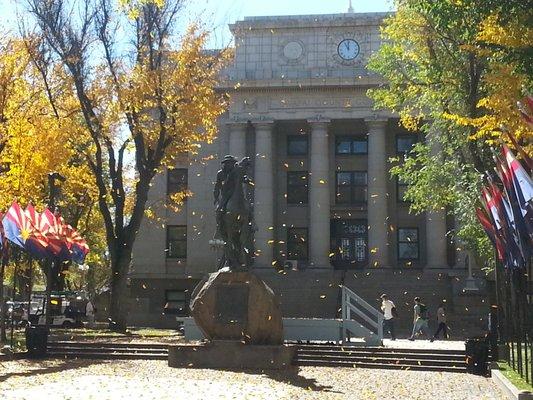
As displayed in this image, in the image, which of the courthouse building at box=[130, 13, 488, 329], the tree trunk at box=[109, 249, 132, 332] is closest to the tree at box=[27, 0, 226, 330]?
the tree trunk at box=[109, 249, 132, 332]

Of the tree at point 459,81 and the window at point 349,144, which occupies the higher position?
the window at point 349,144

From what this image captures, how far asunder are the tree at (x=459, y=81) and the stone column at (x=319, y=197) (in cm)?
1335

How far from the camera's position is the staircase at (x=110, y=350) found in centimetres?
2069

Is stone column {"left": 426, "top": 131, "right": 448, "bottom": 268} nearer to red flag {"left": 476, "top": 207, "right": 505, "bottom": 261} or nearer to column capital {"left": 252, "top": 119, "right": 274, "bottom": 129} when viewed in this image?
column capital {"left": 252, "top": 119, "right": 274, "bottom": 129}

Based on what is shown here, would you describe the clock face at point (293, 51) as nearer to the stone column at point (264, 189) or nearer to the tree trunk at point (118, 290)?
the stone column at point (264, 189)

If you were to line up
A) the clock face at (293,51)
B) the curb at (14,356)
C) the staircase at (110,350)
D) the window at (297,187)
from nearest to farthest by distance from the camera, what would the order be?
the curb at (14,356) < the staircase at (110,350) < the clock face at (293,51) < the window at (297,187)

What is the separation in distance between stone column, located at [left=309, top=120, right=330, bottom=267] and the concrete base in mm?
24354

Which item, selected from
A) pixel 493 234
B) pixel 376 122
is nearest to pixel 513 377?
pixel 493 234

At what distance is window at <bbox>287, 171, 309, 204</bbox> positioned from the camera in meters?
46.5

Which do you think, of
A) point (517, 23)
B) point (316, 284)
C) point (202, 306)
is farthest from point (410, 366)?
point (316, 284)

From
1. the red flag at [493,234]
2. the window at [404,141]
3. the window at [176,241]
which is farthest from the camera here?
the window at [176,241]

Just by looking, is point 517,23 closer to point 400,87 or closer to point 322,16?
point 400,87

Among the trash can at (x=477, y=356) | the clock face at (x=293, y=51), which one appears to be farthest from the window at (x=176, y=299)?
the trash can at (x=477, y=356)

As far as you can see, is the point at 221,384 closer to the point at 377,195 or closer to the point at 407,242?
the point at 377,195
